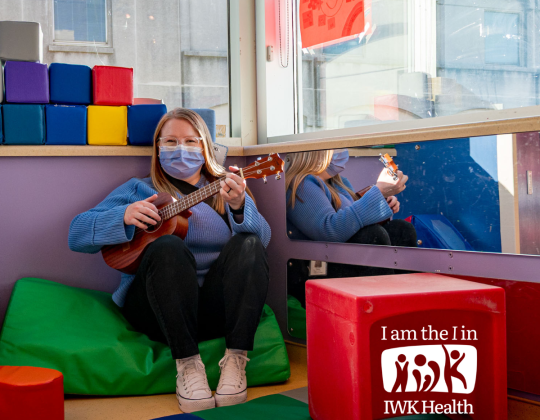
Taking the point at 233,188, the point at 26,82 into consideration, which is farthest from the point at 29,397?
the point at 26,82

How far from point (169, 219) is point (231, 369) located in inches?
19.1

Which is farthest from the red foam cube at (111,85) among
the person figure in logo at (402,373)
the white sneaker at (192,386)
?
the person figure in logo at (402,373)

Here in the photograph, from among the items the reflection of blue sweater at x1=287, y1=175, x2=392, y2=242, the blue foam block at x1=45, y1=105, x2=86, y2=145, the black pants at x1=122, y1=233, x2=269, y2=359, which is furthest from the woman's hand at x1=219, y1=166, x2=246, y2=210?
the blue foam block at x1=45, y1=105, x2=86, y2=145

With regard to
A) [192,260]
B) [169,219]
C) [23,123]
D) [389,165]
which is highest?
[23,123]

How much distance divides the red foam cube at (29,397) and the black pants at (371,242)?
2.98 ft

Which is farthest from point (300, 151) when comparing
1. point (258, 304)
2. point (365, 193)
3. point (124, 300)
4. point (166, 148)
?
point (124, 300)

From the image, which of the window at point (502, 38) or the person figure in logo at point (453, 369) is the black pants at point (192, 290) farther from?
the window at point (502, 38)

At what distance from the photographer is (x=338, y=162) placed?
1733 mm

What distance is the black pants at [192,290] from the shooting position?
1492 millimetres

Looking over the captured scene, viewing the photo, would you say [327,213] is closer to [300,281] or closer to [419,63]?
[300,281]

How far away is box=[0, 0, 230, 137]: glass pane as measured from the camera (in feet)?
6.75

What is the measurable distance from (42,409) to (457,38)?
1542 mm

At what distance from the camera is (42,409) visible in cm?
123

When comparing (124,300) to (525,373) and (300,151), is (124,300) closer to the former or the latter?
(300,151)
